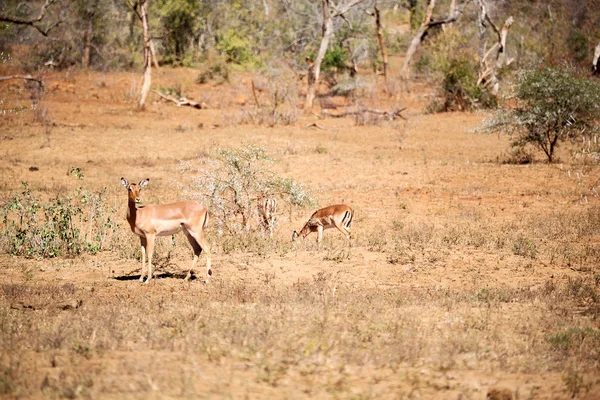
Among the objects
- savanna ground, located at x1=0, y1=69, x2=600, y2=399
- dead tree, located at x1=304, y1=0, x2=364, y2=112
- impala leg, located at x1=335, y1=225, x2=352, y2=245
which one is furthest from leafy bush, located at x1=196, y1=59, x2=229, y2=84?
impala leg, located at x1=335, y1=225, x2=352, y2=245

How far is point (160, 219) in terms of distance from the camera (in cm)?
921

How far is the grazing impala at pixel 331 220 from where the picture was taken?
40.7 feet

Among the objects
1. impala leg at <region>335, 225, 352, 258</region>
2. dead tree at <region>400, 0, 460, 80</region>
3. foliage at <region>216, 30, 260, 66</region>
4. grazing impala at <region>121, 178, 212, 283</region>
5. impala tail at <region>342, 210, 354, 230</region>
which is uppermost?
dead tree at <region>400, 0, 460, 80</region>

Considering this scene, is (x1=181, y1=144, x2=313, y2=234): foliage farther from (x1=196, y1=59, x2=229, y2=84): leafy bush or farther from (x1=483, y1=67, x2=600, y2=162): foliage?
(x1=196, y1=59, x2=229, y2=84): leafy bush

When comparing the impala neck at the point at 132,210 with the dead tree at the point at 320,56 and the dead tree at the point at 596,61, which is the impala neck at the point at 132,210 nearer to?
the dead tree at the point at 320,56

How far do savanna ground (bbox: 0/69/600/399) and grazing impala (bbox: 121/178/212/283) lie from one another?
1.73 ft

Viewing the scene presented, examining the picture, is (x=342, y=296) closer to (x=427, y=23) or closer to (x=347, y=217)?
(x=347, y=217)

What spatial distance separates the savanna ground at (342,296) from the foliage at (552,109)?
990mm

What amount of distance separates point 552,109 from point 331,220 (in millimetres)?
8778

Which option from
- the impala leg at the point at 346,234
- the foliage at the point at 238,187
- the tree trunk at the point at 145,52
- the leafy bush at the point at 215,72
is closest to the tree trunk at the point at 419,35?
the leafy bush at the point at 215,72

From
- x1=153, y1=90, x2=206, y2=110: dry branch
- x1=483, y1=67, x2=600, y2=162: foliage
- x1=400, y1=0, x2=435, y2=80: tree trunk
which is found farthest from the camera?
x1=400, y1=0, x2=435, y2=80: tree trunk

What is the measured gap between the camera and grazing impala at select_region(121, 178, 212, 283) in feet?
30.1

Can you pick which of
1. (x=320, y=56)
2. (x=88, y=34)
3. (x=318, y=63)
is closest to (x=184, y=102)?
(x=318, y=63)

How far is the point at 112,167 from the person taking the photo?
19156mm
